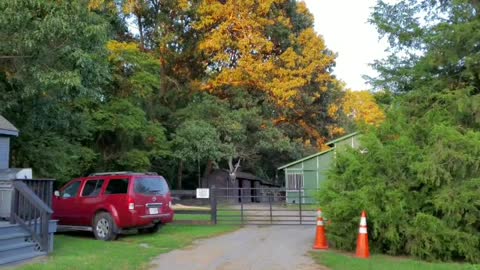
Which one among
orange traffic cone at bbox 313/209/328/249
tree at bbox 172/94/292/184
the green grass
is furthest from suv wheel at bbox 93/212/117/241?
tree at bbox 172/94/292/184

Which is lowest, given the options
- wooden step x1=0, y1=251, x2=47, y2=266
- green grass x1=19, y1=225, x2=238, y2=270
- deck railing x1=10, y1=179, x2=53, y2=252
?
green grass x1=19, y1=225, x2=238, y2=270

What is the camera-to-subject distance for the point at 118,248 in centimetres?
1206

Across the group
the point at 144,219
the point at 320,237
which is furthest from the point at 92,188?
the point at 320,237

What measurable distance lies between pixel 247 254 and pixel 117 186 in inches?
191

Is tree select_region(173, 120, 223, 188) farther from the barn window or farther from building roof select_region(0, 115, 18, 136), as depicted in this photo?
building roof select_region(0, 115, 18, 136)

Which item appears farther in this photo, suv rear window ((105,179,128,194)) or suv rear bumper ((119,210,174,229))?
suv rear window ((105,179,128,194))

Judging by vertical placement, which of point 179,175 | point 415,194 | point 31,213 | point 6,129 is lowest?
point 31,213

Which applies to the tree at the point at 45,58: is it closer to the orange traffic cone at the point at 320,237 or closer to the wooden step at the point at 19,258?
the wooden step at the point at 19,258

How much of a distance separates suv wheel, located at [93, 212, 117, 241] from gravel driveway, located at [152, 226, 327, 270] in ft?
7.98

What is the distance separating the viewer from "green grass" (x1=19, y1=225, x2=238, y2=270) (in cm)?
953

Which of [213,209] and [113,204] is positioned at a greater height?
[113,204]

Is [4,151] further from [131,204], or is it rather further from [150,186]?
[150,186]

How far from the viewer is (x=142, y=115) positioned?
93.6ft

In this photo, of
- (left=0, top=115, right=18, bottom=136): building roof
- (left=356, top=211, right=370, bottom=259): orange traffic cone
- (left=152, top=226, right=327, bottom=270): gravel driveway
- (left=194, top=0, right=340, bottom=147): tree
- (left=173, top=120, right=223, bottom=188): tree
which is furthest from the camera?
(left=194, top=0, right=340, bottom=147): tree
